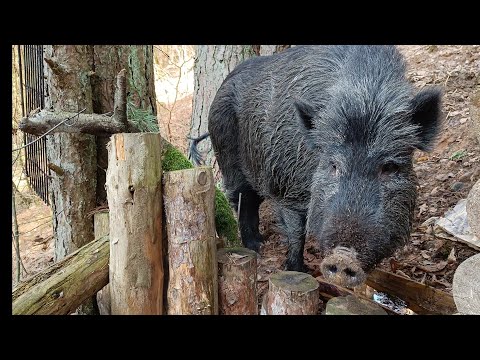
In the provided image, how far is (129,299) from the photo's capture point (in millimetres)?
2459

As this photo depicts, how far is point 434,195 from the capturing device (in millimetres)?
4812

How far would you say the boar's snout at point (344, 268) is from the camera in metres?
2.29

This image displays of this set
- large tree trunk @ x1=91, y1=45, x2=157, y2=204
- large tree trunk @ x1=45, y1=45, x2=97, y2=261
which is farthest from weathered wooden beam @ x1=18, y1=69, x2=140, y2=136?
large tree trunk @ x1=91, y1=45, x2=157, y2=204

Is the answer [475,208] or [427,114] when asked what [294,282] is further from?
[427,114]

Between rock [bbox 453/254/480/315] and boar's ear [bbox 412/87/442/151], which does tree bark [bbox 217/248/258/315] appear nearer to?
rock [bbox 453/254/480/315]

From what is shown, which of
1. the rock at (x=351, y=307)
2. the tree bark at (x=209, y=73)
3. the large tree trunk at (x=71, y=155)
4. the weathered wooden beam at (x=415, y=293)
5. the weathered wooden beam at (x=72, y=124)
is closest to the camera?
the rock at (x=351, y=307)

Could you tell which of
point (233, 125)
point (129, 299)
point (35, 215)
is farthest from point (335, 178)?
point (35, 215)

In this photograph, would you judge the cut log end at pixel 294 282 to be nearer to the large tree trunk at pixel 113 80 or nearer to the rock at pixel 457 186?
the large tree trunk at pixel 113 80

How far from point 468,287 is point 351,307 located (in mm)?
762

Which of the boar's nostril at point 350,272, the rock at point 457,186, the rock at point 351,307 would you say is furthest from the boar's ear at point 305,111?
the rock at point 457,186

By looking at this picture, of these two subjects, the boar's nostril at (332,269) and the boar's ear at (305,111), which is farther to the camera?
the boar's ear at (305,111)

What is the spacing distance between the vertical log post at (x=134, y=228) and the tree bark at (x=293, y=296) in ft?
2.24

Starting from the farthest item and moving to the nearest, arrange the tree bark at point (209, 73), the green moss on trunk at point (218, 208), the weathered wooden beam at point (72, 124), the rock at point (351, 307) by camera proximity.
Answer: the tree bark at point (209, 73), the green moss on trunk at point (218, 208), the weathered wooden beam at point (72, 124), the rock at point (351, 307)

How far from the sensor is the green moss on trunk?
10.7 feet
